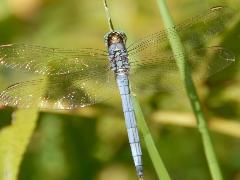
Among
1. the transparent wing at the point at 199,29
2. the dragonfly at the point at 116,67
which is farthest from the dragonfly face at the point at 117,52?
the transparent wing at the point at 199,29

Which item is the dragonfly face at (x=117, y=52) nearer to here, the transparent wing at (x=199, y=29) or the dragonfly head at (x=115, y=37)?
the dragonfly head at (x=115, y=37)

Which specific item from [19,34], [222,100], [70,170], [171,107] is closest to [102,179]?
[70,170]

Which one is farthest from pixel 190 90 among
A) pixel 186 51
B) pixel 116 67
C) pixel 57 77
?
pixel 57 77

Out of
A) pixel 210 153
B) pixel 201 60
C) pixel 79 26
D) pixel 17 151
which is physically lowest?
pixel 210 153

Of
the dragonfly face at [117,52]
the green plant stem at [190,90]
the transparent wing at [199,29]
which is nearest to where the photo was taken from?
the green plant stem at [190,90]

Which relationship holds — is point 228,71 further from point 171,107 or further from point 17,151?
point 17,151

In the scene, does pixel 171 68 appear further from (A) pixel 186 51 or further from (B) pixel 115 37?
(B) pixel 115 37

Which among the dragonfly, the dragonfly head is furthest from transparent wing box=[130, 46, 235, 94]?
the dragonfly head

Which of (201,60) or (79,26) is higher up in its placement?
(79,26)
